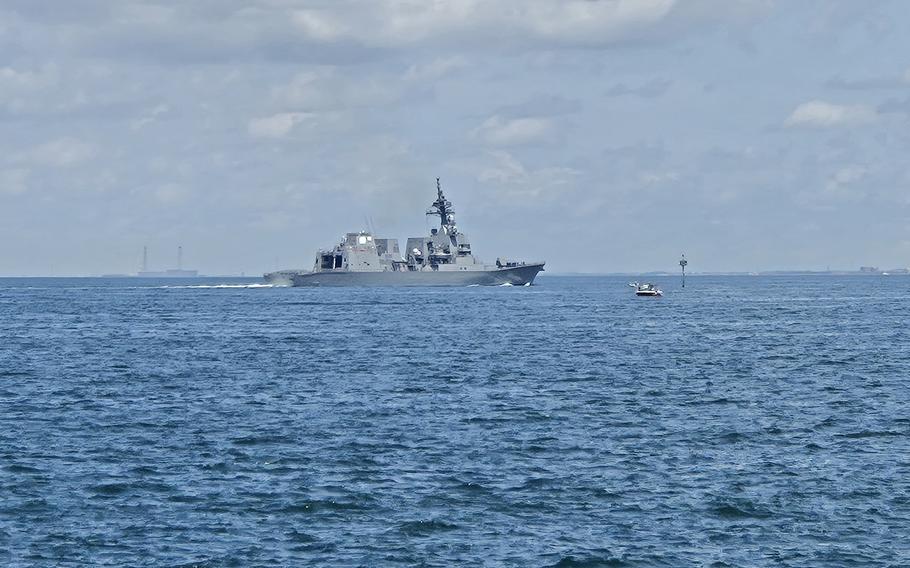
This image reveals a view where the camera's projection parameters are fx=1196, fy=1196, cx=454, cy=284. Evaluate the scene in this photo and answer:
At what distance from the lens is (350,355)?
68.4 metres

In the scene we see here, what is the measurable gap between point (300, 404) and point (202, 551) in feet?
70.4

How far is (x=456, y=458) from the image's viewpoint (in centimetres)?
3297

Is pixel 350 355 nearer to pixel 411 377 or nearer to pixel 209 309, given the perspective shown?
pixel 411 377

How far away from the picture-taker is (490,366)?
60.9 metres

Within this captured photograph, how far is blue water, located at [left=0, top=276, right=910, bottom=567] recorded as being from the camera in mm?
24250

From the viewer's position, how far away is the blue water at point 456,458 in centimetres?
2425

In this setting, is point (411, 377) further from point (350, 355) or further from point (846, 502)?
point (846, 502)

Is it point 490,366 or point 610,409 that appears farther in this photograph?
point 490,366

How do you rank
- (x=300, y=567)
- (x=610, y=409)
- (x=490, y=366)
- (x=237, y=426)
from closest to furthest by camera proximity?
1. (x=300, y=567)
2. (x=237, y=426)
3. (x=610, y=409)
4. (x=490, y=366)

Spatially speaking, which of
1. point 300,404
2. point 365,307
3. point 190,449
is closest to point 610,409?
point 300,404

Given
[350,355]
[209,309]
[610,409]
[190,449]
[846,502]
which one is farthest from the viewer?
[209,309]

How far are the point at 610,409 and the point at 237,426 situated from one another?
44.0ft

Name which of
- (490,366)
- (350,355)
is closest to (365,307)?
(350,355)

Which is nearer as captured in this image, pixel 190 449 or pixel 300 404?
pixel 190 449
